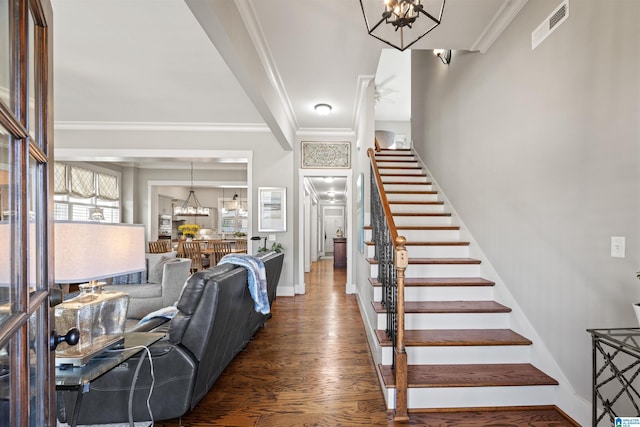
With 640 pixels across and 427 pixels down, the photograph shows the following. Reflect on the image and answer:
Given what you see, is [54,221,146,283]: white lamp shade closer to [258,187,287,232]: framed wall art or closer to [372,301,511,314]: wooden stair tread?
[372,301,511,314]: wooden stair tread

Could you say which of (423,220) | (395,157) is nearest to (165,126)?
(395,157)

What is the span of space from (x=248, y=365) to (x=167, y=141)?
14.1 ft

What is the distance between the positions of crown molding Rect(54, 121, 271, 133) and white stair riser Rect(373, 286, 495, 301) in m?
3.91

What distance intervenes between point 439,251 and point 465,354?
1275mm

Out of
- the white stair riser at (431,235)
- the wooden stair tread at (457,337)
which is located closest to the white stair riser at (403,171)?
the white stair riser at (431,235)

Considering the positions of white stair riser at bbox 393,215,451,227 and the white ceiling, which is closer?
the white ceiling

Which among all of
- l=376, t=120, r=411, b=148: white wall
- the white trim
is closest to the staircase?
the white trim

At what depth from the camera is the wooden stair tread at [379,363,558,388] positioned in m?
2.15

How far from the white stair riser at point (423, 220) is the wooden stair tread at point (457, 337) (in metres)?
1.58

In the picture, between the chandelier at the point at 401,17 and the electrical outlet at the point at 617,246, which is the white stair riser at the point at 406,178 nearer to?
the chandelier at the point at 401,17

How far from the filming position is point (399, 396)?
2094 mm

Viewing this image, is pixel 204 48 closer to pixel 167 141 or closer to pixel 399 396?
pixel 167 141

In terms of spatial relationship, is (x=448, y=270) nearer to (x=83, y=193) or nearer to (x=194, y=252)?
(x=194, y=252)

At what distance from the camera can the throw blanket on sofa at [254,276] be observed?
269 cm
